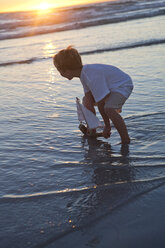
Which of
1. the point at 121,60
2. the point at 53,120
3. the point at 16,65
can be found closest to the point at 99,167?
the point at 53,120

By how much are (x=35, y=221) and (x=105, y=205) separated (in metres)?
0.54

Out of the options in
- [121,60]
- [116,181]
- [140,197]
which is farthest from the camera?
[121,60]

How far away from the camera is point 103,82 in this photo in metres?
3.70

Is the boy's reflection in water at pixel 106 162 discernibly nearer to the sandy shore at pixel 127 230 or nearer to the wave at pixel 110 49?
the sandy shore at pixel 127 230

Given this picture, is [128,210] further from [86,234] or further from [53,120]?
[53,120]

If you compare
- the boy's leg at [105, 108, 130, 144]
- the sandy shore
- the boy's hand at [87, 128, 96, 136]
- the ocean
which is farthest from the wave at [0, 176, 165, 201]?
the boy's hand at [87, 128, 96, 136]

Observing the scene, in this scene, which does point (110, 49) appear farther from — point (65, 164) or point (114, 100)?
point (65, 164)

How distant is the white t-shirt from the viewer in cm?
368

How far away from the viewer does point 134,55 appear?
9.74m

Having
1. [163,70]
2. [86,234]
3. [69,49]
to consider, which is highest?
[69,49]

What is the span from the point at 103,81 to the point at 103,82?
12 millimetres

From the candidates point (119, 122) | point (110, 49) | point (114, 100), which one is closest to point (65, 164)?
point (119, 122)

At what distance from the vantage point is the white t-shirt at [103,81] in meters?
3.68

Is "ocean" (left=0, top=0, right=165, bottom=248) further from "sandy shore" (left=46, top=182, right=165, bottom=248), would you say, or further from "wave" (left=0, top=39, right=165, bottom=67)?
"wave" (left=0, top=39, right=165, bottom=67)
